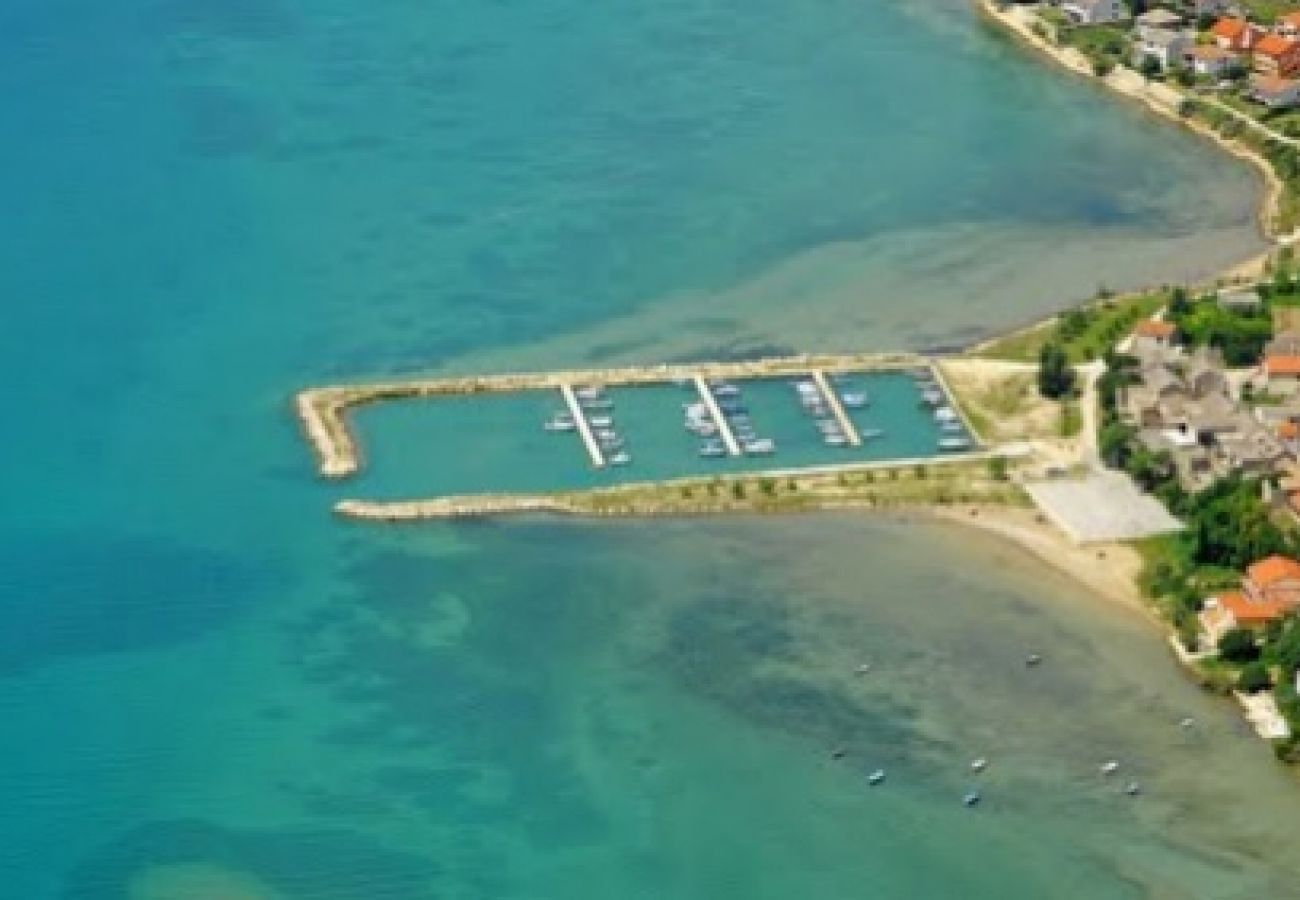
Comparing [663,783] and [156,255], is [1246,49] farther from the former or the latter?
[663,783]

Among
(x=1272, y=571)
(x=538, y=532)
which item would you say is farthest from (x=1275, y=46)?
(x=538, y=532)

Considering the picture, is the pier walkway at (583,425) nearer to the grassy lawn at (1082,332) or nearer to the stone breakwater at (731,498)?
the stone breakwater at (731,498)

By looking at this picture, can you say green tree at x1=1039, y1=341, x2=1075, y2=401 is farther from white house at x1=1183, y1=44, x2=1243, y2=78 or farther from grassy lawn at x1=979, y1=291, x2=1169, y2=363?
white house at x1=1183, y1=44, x2=1243, y2=78

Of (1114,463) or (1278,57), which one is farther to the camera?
(1278,57)

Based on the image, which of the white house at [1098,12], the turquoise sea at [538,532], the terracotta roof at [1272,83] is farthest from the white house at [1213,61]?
the white house at [1098,12]

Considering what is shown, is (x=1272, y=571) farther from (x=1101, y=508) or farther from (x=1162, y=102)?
(x=1162, y=102)

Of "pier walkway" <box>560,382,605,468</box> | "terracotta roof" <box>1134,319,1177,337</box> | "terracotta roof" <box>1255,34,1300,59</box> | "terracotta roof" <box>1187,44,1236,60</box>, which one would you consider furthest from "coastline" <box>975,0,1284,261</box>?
"pier walkway" <box>560,382,605,468</box>
